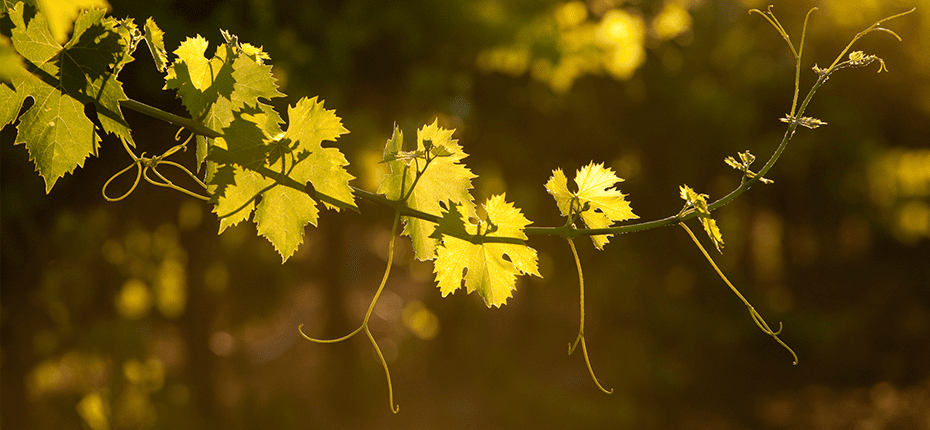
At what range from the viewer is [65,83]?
80 cm

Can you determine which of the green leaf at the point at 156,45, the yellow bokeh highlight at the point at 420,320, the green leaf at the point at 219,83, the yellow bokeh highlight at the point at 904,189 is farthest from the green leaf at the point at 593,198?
the yellow bokeh highlight at the point at 904,189

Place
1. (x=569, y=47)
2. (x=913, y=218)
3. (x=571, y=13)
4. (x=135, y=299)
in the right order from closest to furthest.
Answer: (x=569, y=47) < (x=571, y=13) < (x=135, y=299) < (x=913, y=218)

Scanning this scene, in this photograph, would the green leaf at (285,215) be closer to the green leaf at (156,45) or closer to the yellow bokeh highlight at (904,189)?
the green leaf at (156,45)

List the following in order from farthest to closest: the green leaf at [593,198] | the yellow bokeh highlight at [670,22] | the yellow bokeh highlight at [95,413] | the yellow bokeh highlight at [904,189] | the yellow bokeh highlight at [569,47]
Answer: the yellow bokeh highlight at [904,189] → the yellow bokeh highlight at [670,22] → the yellow bokeh highlight at [569,47] → the yellow bokeh highlight at [95,413] → the green leaf at [593,198]

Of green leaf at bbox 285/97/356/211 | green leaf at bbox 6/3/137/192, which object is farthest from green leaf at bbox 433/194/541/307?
green leaf at bbox 6/3/137/192

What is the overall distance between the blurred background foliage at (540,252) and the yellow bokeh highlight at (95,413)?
2 centimetres

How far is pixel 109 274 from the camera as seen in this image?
547cm

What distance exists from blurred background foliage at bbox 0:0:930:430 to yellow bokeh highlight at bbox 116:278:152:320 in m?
0.03

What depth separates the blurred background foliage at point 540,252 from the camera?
4.64 meters

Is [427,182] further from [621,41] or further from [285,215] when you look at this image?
[621,41]

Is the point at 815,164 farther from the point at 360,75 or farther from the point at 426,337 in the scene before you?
the point at 360,75

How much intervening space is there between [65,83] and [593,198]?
726 mm

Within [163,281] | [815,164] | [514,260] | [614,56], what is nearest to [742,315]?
[815,164]

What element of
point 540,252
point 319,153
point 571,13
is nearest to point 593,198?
point 319,153
